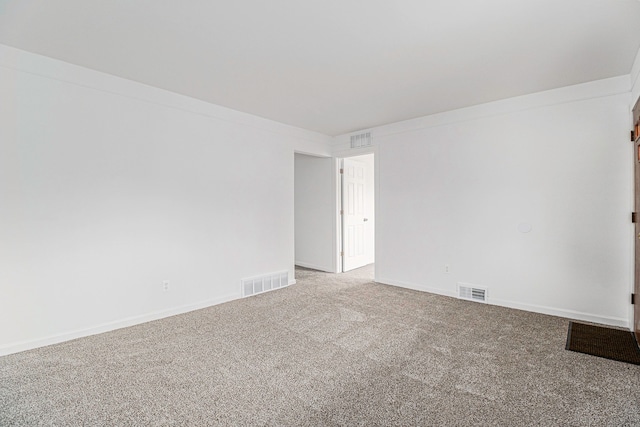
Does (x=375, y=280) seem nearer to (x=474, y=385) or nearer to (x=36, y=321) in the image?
(x=474, y=385)

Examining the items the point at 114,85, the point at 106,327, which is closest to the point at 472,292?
the point at 106,327

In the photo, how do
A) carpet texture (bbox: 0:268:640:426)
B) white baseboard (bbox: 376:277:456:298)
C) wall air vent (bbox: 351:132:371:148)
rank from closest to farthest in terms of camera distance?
carpet texture (bbox: 0:268:640:426), white baseboard (bbox: 376:277:456:298), wall air vent (bbox: 351:132:371:148)

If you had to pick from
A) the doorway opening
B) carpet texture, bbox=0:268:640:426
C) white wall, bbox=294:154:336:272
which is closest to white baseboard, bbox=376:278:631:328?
carpet texture, bbox=0:268:640:426

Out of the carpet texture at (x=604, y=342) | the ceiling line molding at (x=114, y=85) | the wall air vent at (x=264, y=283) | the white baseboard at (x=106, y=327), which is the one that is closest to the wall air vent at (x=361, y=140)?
the ceiling line molding at (x=114, y=85)

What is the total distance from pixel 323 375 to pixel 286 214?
2.97 metres

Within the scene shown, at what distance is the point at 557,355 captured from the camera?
2.54m

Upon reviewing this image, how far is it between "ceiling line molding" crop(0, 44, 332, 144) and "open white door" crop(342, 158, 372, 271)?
1937 mm

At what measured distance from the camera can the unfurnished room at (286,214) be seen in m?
2.06

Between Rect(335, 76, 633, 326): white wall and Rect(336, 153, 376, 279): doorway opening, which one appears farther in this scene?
Rect(336, 153, 376, 279): doorway opening

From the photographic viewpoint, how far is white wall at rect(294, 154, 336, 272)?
18.8 feet

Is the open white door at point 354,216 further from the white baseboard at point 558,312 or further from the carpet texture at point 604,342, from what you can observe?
the carpet texture at point 604,342

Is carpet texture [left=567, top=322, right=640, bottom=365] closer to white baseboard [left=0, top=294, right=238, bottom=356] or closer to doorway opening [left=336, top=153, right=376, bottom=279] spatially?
doorway opening [left=336, top=153, right=376, bottom=279]

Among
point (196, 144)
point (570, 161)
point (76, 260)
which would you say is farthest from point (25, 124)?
point (570, 161)

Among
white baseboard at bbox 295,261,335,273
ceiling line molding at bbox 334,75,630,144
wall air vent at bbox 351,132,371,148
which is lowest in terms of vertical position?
white baseboard at bbox 295,261,335,273
